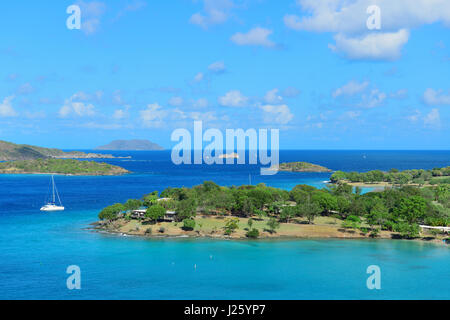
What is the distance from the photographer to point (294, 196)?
7825 centimetres

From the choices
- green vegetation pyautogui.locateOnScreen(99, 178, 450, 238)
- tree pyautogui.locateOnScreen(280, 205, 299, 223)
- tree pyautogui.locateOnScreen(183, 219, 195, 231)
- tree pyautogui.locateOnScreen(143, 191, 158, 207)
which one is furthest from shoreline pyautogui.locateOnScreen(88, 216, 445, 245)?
tree pyautogui.locateOnScreen(143, 191, 158, 207)

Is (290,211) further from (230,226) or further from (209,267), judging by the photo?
(209,267)

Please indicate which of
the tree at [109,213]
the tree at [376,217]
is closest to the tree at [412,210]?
the tree at [376,217]

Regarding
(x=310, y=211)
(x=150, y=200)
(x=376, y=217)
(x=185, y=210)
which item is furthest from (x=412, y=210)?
(x=150, y=200)

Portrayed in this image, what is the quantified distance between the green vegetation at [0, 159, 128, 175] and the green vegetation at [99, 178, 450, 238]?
359 ft

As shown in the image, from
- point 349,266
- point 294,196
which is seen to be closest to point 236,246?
point 349,266

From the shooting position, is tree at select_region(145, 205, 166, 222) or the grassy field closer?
the grassy field

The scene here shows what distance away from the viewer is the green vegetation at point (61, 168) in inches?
7121

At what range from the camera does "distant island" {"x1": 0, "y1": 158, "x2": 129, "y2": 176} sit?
7106 inches

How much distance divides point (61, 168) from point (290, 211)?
144428 mm

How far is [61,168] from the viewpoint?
18475 centimetres

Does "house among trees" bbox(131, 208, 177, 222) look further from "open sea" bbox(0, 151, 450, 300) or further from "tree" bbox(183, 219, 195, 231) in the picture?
"open sea" bbox(0, 151, 450, 300)
